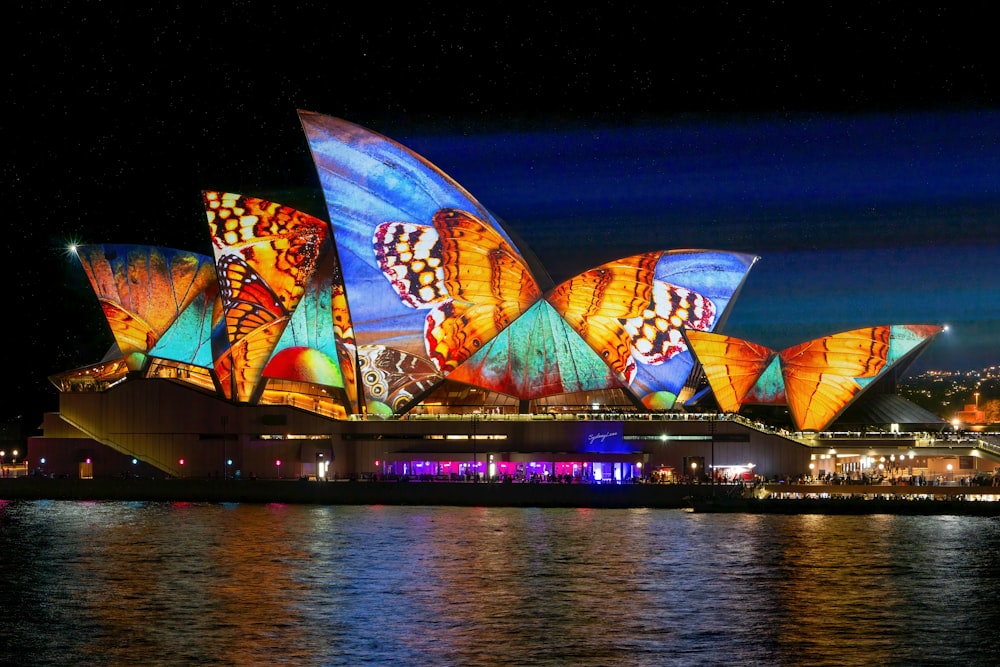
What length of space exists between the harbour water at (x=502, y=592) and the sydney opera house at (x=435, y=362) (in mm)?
13303

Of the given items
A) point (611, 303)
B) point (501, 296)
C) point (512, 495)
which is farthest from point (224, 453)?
point (611, 303)

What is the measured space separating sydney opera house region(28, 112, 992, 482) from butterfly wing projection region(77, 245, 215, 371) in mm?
94

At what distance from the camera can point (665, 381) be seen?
69875 millimetres

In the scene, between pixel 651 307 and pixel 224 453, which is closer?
pixel 224 453

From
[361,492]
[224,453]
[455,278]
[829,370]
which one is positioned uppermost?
[455,278]

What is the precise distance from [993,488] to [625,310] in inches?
719

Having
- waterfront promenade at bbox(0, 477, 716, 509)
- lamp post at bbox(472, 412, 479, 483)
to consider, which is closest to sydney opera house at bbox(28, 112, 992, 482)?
lamp post at bbox(472, 412, 479, 483)

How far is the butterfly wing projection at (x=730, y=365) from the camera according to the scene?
6669 cm

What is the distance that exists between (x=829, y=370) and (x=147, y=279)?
31617mm

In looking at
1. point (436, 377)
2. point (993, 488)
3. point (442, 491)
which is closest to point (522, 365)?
point (436, 377)

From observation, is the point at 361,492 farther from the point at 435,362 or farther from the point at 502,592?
the point at 502,592

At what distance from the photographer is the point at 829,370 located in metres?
65.8

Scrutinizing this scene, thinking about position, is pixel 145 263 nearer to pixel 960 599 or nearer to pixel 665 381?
pixel 665 381

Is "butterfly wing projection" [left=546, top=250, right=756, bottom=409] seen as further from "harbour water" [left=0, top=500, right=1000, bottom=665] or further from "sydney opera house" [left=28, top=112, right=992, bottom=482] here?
"harbour water" [left=0, top=500, right=1000, bottom=665]
